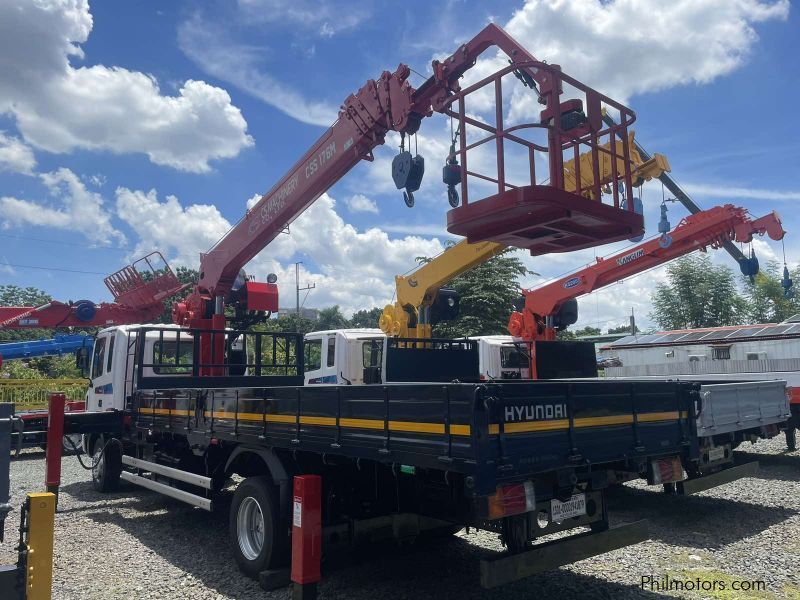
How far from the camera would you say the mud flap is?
13.2 ft

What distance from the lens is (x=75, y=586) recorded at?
5.54 meters

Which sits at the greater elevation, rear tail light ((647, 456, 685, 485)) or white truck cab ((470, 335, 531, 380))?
white truck cab ((470, 335, 531, 380))

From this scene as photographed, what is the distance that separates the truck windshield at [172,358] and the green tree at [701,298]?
3726 cm

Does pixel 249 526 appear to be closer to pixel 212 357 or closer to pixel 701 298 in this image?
pixel 212 357

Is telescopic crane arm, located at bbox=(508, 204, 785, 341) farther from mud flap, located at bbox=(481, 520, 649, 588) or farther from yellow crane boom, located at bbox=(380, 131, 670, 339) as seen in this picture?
mud flap, located at bbox=(481, 520, 649, 588)

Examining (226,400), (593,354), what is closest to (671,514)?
(593,354)

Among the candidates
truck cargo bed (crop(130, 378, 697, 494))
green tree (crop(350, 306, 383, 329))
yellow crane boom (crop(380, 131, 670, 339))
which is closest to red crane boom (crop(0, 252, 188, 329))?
yellow crane boom (crop(380, 131, 670, 339))

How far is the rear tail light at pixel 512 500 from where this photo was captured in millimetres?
3818

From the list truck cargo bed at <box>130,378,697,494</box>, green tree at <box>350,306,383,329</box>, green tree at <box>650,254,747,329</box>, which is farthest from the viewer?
green tree at <box>350,306,383,329</box>

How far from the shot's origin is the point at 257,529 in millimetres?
5648

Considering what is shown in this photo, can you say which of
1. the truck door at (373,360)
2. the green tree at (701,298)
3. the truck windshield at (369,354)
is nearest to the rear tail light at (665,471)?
the truck door at (373,360)

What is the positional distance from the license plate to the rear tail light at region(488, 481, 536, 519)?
441 mm

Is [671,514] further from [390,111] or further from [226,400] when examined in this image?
[390,111]

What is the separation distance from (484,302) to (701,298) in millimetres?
19850
